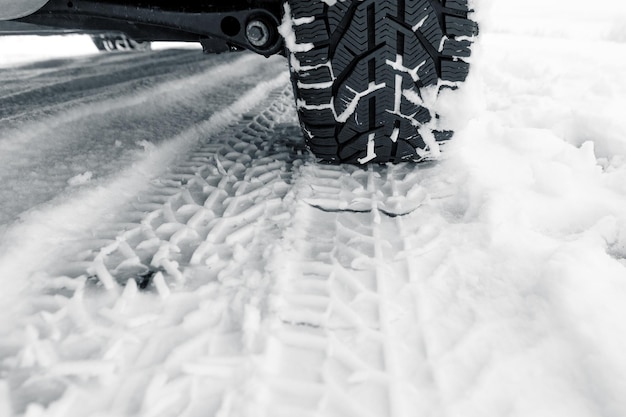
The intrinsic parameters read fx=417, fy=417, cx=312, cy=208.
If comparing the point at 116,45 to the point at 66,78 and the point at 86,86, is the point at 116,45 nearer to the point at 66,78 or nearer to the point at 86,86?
the point at 66,78

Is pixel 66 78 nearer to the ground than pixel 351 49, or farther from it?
nearer to the ground

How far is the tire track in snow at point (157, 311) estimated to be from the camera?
53cm

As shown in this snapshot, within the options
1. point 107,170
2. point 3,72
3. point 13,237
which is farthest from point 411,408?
point 3,72

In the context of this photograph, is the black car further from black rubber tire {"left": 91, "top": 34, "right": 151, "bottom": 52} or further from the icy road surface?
black rubber tire {"left": 91, "top": 34, "right": 151, "bottom": 52}

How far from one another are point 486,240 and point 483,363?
0.98 ft

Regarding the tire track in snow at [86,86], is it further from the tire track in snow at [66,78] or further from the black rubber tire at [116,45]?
the black rubber tire at [116,45]

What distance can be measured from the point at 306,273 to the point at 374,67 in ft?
1.82

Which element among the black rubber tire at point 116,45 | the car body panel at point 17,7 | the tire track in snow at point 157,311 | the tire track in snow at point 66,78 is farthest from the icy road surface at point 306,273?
the black rubber tire at point 116,45

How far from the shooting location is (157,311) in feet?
2.17

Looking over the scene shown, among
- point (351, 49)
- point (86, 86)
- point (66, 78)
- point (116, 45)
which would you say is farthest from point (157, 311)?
point (116, 45)

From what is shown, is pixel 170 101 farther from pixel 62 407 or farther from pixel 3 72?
pixel 62 407

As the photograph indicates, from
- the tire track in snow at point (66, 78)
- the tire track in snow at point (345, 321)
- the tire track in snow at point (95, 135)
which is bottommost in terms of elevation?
the tire track in snow at point (345, 321)

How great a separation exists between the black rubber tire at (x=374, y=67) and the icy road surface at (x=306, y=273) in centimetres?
7

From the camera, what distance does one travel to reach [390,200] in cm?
100
